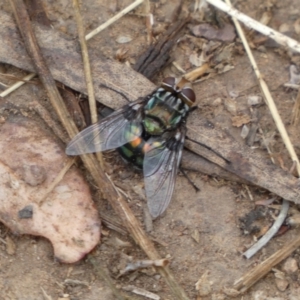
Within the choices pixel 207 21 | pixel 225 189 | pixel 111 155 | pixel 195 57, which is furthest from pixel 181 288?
pixel 207 21

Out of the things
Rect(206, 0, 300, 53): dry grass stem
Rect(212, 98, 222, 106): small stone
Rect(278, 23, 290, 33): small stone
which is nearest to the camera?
Rect(206, 0, 300, 53): dry grass stem

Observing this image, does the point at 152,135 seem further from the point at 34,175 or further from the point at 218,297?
the point at 218,297

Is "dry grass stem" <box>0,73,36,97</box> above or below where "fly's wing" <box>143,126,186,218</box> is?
above

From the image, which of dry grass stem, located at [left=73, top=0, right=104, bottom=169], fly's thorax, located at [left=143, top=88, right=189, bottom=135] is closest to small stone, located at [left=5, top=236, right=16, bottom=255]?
dry grass stem, located at [left=73, top=0, right=104, bottom=169]

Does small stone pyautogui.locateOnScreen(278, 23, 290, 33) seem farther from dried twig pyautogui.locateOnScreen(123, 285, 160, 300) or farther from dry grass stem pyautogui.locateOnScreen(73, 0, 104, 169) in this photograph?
dried twig pyautogui.locateOnScreen(123, 285, 160, 300)


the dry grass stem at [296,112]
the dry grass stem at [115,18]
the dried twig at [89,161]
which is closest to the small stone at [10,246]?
the dried twig at [89,161]

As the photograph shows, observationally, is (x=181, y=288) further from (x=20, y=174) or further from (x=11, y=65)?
(x=11, y=65)
